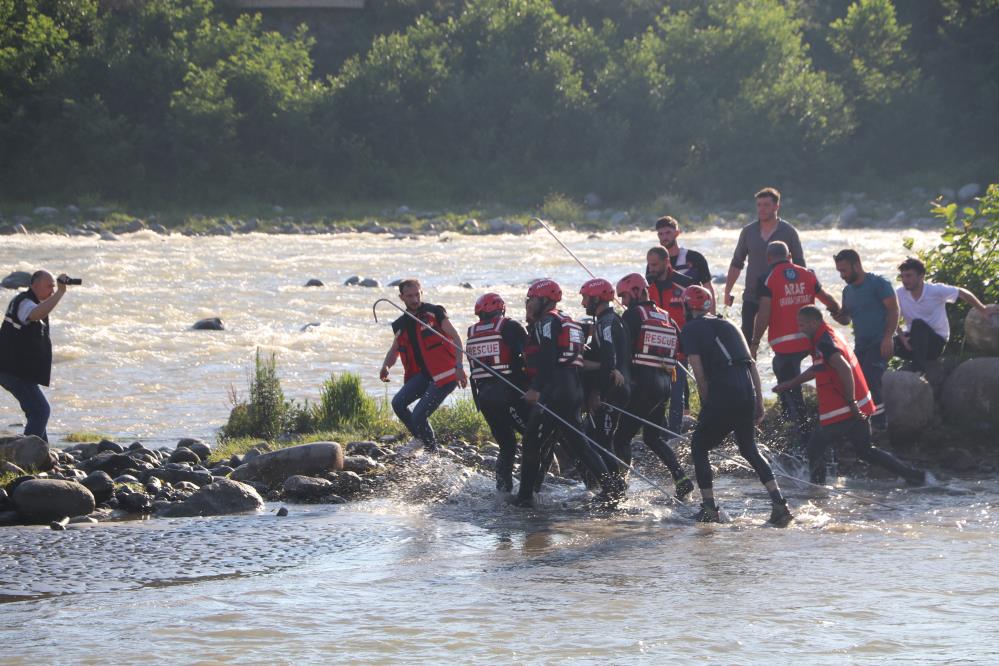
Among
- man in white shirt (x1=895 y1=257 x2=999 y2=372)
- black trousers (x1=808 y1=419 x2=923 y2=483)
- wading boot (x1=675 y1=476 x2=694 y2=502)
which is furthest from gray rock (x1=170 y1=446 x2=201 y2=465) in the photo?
man in white shirt (x1=895 y1=257 x2=999 y2=372)

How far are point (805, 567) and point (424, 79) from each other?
1795 inches

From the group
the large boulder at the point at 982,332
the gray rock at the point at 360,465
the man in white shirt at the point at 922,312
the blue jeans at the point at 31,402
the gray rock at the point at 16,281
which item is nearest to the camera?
the gray rock at the point at 360,465

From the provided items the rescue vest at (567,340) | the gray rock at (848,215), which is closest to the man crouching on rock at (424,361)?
the rescue vest at (567,340)

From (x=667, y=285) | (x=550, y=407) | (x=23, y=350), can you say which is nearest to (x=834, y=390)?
(x=667, y=285)

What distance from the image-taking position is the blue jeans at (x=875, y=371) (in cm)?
1103

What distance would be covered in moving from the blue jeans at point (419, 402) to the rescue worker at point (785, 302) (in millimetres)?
2473

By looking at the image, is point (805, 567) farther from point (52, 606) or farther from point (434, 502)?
point (52, 606)

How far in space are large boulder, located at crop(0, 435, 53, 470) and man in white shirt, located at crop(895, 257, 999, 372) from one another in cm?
688

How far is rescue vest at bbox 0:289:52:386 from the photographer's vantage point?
1130 centimetres

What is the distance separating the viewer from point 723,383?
368 inches

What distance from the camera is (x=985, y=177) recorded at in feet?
167

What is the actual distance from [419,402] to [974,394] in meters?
4.52

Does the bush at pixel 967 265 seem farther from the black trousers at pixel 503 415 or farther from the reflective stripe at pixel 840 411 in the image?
the black trousers at pixel 503 415

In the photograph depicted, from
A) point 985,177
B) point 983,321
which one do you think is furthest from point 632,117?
point 983,321
